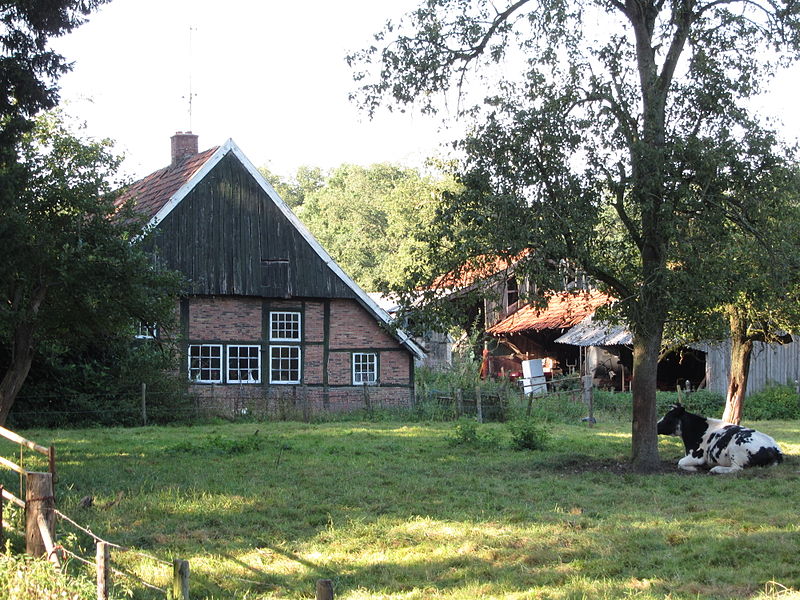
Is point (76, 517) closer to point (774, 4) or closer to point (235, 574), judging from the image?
point (235, 574)

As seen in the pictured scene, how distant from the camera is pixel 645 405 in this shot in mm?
15164

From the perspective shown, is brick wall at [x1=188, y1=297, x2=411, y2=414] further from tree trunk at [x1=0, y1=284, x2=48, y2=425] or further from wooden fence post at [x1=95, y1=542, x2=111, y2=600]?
wooden fence post at [x1=95, y1=542, x2=111, y2=600]

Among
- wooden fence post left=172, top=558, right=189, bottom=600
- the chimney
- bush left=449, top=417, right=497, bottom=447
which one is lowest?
bush left=449, top=417, right=497, bottom=447

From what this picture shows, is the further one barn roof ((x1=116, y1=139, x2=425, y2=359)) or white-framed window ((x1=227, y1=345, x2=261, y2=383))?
white-framed window ((x1=227, y1=345, x2=261, y2=383))

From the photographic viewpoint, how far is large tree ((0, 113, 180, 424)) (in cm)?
1371

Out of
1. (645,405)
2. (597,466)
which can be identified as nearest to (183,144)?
(597,466)

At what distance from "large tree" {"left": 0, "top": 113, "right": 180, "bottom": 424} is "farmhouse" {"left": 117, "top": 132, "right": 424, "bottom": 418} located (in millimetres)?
11020

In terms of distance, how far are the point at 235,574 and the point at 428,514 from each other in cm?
307

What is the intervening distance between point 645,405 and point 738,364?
6.30 m

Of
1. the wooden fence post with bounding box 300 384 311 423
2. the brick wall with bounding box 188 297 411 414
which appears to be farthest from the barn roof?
the wooden fence post with bounding box 300 384 311 423


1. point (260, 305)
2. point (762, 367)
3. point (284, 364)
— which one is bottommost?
point (762, 367)

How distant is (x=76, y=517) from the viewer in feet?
35.2

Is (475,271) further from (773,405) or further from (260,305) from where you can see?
(773,405)

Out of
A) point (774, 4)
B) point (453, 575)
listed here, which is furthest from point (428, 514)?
point (774, 4)
